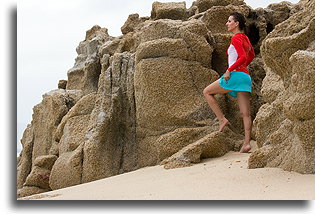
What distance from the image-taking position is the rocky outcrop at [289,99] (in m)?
4.33

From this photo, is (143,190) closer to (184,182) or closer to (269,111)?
(184,182)

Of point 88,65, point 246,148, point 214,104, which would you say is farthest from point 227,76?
point 88,65

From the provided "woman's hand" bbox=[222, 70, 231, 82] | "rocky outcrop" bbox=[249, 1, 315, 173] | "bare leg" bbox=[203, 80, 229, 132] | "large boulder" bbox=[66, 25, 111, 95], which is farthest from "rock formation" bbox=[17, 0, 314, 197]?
"large boulder" bbox=[66, 25, 111, 95]

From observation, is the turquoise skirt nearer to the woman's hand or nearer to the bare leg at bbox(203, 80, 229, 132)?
the woman's hand

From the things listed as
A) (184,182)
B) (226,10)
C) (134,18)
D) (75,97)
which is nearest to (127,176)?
(184,182)

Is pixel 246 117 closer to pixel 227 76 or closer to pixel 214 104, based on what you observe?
pixel 214 104

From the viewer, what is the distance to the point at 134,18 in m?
11.3

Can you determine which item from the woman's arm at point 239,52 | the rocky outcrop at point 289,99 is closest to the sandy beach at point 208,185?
the rocky outcrop at point 289,99

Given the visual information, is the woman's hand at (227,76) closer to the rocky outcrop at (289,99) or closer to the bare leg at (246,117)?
the bare leg at (246,117)

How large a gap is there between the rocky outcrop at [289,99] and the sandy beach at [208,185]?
0.72 ft

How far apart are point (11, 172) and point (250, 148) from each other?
361 centimetres

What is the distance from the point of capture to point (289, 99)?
4.57 metres

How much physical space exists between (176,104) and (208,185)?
108 inches

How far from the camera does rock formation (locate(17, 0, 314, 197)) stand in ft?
17.5
